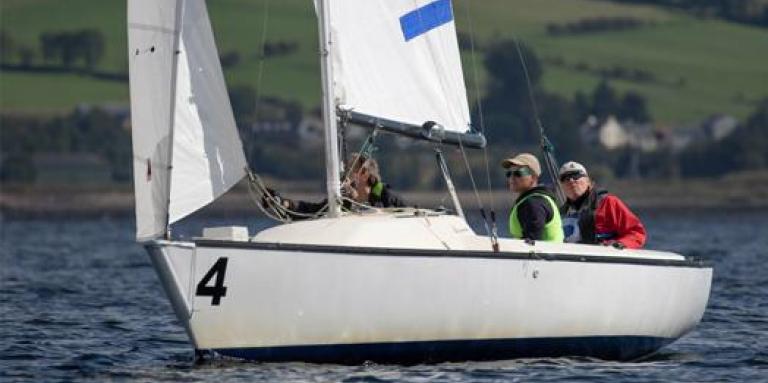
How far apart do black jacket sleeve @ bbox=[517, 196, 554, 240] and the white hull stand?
35cm

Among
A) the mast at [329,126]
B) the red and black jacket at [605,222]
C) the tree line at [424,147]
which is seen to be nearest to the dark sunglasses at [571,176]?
the red and black jacket at [605,222]

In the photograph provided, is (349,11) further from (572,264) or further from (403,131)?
(572,264)

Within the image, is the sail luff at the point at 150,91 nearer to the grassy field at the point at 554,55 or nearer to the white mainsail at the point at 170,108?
the white mainsail at the point at 170,108

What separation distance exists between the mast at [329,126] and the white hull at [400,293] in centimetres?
48

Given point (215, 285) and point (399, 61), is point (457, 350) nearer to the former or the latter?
point (215, 285)

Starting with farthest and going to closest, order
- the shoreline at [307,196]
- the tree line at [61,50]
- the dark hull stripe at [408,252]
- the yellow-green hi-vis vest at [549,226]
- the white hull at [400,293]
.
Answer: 1. the tree line at [61,50]
2. the shoreline at [307,196]
3. the yellow-green hi-vis vest at [549,226]
4. the white hull at [400,293]
5. the dark hull stripe at [408,252]

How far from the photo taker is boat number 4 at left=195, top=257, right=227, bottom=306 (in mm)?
15992

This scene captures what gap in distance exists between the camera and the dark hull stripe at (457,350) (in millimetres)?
16438

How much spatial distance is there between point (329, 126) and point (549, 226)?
2.18 metres

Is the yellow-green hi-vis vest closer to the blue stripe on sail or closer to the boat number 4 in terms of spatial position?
the blue stripe on sail

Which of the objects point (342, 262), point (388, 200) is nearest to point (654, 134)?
point (388, 200)

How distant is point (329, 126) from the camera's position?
56.1ft

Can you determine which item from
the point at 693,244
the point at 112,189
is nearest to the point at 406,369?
the point at 693,244

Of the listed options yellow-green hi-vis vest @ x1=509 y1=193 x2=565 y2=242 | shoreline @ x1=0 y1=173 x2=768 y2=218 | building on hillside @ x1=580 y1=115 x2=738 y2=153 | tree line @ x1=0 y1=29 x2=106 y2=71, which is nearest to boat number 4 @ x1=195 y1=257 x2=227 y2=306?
yellow-green hi-vis vest @ x1=509 y1=193 x2=565 y2=242
